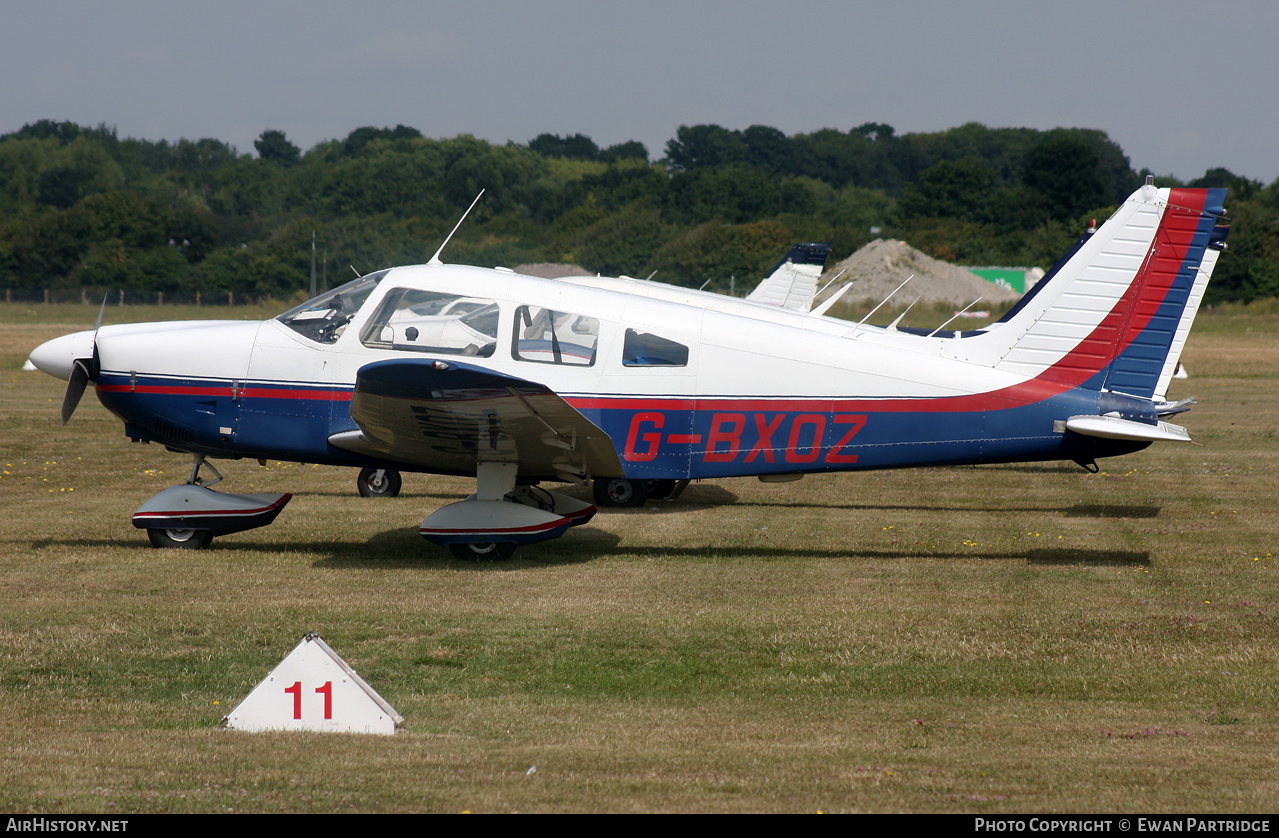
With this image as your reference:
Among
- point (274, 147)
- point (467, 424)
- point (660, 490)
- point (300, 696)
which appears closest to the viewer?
point (300, 696)

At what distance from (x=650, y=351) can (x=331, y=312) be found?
2535 mm

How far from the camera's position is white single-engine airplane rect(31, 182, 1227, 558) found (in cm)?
897

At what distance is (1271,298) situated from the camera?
55.2 metres

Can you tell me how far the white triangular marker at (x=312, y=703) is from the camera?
5.11 m

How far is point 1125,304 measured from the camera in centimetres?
924

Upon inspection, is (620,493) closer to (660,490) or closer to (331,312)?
(660,490)

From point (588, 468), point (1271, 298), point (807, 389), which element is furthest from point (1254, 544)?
point (1271, 298)

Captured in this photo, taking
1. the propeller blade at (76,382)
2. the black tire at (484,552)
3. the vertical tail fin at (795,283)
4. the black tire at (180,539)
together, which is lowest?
the black tire at (180,539)

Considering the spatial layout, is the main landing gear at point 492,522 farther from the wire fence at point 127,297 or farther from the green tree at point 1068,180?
the green tree at point 1068,180

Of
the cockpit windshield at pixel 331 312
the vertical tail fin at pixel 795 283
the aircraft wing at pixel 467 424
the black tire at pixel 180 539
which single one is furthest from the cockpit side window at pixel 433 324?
the vertical tail fin at pixel 795 283

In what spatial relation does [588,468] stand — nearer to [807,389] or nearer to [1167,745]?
[807,389]

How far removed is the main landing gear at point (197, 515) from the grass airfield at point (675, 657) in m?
0.25

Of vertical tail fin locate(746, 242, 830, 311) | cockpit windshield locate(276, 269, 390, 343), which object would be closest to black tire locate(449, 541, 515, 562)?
cockpit windshield locate(276, 269, 390, 343)

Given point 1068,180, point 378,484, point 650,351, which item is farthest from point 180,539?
point 1068,180
